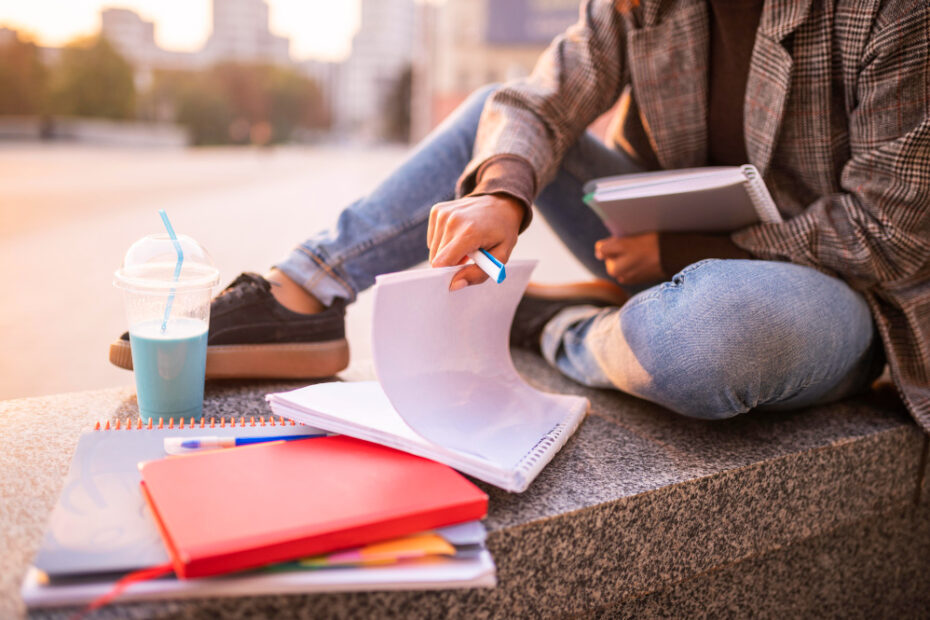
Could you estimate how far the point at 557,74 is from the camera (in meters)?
1.20

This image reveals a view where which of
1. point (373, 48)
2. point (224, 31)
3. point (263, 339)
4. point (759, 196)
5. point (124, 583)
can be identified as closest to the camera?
point (124, 583)

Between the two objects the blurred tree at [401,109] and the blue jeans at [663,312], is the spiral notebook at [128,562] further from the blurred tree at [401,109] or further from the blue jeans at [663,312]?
the blurred tree at [401,109]

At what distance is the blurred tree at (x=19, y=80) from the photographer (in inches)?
1056

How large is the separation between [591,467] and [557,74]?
68 cm

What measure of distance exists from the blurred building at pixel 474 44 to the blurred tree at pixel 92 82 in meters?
12.9

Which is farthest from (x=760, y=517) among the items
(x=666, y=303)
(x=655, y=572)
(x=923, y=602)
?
(x=923, y=602)

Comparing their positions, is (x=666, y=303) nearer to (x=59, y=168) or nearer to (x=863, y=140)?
(x=863, y=140)

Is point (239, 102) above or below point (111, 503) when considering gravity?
below

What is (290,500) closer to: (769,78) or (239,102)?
(769,78)

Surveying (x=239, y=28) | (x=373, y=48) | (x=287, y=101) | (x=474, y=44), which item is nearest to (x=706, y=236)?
(x=474, y=44)

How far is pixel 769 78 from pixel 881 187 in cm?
23

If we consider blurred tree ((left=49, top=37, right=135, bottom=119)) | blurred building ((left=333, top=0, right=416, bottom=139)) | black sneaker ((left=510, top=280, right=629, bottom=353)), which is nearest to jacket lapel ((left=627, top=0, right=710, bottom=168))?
black sneaker ((left=510, top=280, right=629, bottom=353))

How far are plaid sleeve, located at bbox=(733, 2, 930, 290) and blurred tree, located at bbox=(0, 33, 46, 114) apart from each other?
32.2 m

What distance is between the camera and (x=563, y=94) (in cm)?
118
